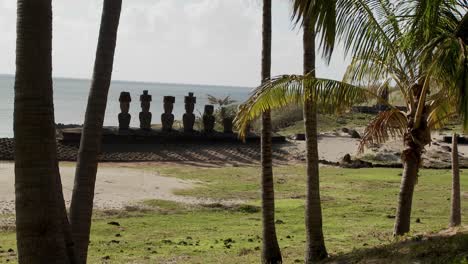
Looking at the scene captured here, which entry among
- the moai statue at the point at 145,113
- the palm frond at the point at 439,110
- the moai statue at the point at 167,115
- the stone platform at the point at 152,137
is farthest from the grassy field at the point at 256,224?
the moai statue at the point at 167,115

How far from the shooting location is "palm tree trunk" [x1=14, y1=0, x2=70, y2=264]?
5730mm

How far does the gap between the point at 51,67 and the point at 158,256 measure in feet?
25.0

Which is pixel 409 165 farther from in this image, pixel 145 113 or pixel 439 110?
pixel 145 113

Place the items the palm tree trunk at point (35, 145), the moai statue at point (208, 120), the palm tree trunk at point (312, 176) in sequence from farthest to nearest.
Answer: the moai statue at point (208, 120)
the palm tree trunk at point (312, 176)
the palm tree trunk at point (35, 145)

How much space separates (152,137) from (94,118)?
29.0 m

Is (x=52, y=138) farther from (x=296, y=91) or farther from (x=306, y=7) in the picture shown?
(x=296, y=91)

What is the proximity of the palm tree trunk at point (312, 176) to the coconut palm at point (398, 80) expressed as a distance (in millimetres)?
537

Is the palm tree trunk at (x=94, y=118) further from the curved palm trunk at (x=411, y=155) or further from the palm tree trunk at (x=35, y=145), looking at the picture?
the curved palm trunk at (x=411, y=155)

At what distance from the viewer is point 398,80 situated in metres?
11.4

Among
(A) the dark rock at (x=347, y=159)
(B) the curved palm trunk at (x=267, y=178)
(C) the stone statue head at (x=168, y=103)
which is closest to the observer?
(B) the curved palm trunk at (x=267, y=178)

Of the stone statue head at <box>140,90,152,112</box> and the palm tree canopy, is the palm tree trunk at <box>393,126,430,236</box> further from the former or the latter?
the stone statue head at <box>140,90,152,112</box>

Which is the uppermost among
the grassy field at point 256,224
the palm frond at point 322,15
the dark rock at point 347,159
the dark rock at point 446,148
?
the palm frond at point 322,15

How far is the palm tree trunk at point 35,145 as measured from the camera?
5.73 meters

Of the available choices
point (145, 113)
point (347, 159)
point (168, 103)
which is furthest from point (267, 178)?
point (168, 103)
